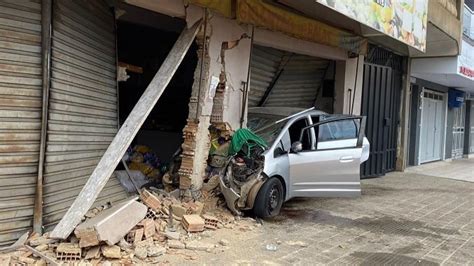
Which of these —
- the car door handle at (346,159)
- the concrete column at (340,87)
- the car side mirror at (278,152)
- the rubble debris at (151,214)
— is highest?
the concrete column at (340,87)

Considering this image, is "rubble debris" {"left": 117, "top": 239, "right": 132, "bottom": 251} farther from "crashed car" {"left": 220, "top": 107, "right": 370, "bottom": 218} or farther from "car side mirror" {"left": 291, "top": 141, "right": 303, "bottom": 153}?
"car side mirror" {"left": 291, "top": 141, "right": 303, "bottom": 153}

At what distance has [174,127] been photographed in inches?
376

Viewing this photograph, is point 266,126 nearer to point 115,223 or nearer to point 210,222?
point 210,222

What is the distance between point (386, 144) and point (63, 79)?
992 cm

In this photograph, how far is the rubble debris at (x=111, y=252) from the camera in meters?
4.55

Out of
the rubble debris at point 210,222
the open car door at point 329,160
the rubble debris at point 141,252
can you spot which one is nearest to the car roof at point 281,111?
the open car door at point 329,160

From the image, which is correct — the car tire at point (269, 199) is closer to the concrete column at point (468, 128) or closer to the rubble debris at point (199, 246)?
the rubble debris at point (199, 246)

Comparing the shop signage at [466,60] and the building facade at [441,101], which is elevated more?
the shop signage at [466,60]

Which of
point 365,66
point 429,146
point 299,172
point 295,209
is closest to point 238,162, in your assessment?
point 299,172

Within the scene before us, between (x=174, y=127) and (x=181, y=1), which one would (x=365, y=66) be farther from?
(x=181, y=1)

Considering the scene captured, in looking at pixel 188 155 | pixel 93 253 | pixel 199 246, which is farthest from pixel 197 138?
pixel 93 253

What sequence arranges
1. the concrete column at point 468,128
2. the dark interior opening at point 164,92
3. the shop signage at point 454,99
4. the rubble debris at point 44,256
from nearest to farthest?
the rubble debris at point 44,256, the dark interior opening at point 164,92, the shop signage at point 454,99, the concrete column at point 468,128

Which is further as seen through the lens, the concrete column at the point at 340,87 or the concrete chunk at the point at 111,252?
the concrete column at the point at 340,87

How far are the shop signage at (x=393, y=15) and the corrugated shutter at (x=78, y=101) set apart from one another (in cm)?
320
